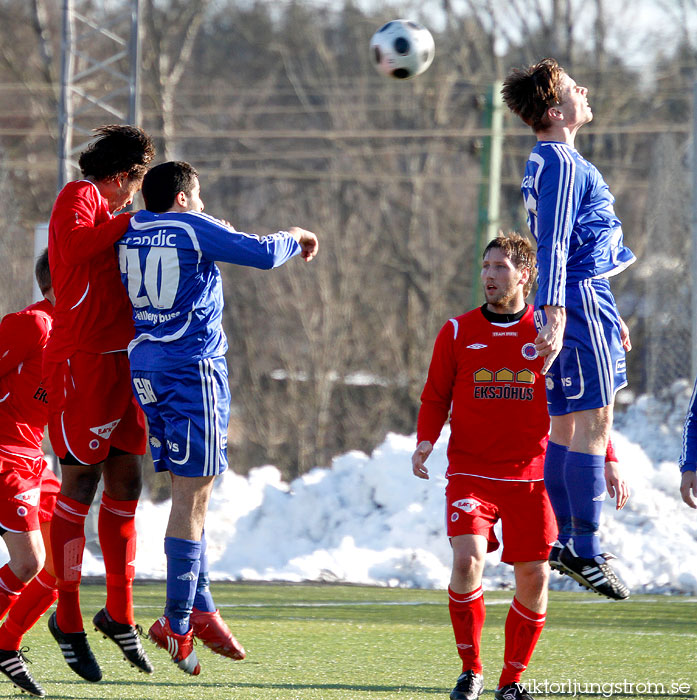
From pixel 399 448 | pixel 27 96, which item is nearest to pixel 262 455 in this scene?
pixel 27 96

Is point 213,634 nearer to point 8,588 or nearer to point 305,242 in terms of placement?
point 8,588

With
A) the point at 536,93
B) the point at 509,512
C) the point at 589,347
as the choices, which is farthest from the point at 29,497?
the point at 536,93

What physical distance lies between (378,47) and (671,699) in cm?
461

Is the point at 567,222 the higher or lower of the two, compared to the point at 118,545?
higher

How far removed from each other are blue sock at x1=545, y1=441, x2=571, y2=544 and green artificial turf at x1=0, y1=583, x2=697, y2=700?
0.88 metres

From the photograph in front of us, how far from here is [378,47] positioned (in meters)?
8.09

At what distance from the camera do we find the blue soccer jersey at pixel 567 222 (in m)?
4.69

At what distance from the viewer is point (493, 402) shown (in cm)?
532

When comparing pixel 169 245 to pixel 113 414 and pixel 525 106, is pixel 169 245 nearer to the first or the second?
pixel 113 414

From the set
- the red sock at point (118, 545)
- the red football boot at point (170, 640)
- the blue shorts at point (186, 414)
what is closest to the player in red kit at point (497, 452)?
the blue shorts at point (186, 414)

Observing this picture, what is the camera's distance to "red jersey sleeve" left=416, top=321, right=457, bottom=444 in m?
5.44

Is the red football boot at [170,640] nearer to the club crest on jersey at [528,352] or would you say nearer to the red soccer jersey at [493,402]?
the red soccer jersey at [493,402]

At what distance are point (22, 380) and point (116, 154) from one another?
46.4 inches

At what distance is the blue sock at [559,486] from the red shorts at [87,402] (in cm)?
178
